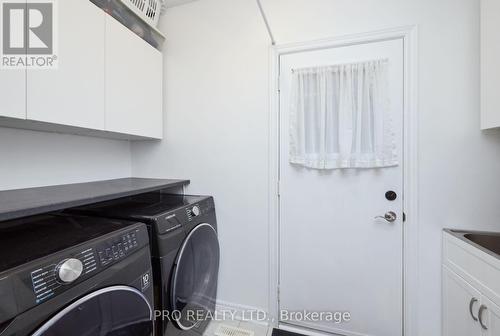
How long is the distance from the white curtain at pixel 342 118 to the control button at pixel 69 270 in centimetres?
139

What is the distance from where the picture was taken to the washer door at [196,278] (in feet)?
4.42

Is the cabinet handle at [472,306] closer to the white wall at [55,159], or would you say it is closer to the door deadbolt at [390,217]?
the door deadbolt at [390,217]

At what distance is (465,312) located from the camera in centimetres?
129

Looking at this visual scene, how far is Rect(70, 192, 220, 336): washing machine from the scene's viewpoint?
49.3 inches

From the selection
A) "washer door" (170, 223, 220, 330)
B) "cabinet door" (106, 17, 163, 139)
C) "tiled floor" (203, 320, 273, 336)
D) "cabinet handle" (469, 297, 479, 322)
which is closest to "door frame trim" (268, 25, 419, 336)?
"cabinet handle" (469, 297, 479, 322)

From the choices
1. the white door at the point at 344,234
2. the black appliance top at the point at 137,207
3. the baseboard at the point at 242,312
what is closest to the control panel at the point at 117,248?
the black appliance top at the point at 137,207

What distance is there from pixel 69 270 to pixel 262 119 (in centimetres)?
147

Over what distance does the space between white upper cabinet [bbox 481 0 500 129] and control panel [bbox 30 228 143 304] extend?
6.59 ft

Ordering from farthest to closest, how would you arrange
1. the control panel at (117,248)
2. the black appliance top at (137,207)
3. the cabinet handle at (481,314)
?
1. the black appliance top at (137,207)
2. the cabinet handle at (481,314)
3. the control panel at (117,248)

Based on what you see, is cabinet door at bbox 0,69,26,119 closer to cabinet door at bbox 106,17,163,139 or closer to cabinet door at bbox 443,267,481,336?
cabinet door at bbox 106,17,163,139

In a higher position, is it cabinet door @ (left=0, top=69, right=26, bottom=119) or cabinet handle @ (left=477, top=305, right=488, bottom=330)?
cabinet door @ (left=0, top=69, right=26, bottom=119)

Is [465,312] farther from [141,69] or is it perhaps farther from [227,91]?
[141,69]

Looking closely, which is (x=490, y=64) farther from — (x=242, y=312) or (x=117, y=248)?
(x=242, y=312)

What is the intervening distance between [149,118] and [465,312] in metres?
2.45
